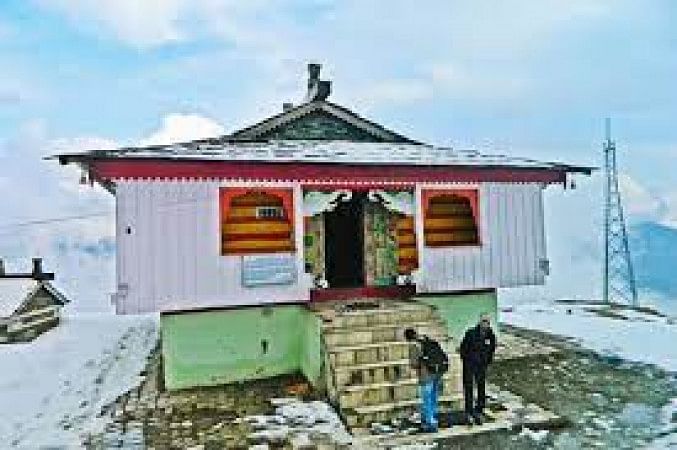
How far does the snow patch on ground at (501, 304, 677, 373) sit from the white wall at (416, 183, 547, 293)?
9.42ft

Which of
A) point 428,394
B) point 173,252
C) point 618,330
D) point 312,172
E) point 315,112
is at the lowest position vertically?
point 618,330

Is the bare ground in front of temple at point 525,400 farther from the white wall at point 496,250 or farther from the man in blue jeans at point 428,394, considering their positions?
the white wall at point 496,250

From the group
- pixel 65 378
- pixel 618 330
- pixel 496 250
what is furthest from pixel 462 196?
pixel 65 378


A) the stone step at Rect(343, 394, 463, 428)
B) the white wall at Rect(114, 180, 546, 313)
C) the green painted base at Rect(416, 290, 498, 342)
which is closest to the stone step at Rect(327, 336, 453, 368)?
the stone step at Rect(343, 394, 463, 428)

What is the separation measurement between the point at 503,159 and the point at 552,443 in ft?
27.3

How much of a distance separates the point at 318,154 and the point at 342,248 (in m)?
3.09

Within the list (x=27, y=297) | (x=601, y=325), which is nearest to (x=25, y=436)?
(x=27, y=297)

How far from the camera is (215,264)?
1348 cm

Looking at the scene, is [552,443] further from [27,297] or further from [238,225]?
[27,297]

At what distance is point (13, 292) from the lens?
2377 centimetres

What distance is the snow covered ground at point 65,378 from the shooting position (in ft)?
37.9

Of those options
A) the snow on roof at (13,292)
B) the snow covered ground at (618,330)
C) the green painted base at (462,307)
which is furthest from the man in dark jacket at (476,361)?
the snow on roof at (13,292)

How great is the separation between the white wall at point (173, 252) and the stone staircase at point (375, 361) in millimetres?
2083

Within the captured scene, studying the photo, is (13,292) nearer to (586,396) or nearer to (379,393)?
(379,393)
